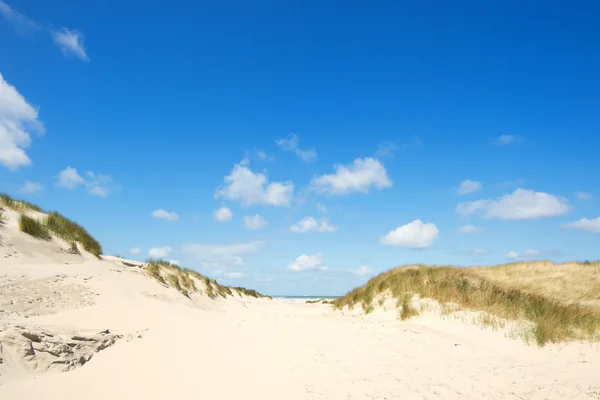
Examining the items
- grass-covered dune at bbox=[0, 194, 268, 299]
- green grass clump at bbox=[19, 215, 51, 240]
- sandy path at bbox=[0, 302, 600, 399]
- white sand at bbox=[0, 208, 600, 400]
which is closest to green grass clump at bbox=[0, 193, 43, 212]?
grass-covered dune at bbox=[0, 194, 268, 299]

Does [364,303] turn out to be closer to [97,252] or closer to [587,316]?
[587,316]

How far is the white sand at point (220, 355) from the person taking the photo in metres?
3.61

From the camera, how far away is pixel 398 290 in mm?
11906

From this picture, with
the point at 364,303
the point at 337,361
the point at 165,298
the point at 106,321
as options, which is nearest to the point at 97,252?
the point at 165,298

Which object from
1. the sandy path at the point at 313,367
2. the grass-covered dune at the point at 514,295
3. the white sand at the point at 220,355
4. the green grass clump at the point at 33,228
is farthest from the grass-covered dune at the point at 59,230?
the grass-covered dune at the point at 514,295

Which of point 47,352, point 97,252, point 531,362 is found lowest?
point 531,362

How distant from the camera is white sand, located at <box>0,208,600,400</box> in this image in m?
3.61

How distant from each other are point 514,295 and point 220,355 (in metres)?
9.73

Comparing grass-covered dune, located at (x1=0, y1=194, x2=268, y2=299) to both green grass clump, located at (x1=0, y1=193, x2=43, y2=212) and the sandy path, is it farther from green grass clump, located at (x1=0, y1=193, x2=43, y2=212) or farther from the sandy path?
the sandy path

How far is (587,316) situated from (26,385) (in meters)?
11.3

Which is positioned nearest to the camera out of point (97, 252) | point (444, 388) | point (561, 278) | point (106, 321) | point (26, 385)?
point (26, 385)

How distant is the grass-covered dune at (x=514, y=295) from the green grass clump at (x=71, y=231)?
29.7 feet

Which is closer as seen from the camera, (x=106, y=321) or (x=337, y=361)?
(x=337, y=361)

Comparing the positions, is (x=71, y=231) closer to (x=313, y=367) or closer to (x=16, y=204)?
(x=16, y=204)
